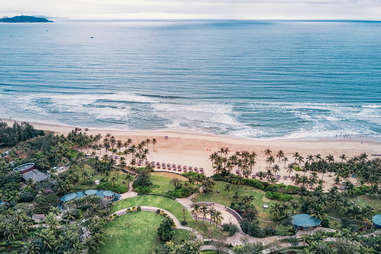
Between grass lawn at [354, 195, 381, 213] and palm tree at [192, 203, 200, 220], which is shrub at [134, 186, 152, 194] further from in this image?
grass lawn at [354, 195, 381, 213]

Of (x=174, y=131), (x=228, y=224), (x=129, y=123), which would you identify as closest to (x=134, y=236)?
(x=228, y=224)

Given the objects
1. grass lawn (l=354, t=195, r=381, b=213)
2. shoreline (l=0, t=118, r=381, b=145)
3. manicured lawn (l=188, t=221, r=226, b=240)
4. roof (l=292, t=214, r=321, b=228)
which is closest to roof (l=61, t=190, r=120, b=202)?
manicured lawn (l=188, t=221, r=226, b=240)

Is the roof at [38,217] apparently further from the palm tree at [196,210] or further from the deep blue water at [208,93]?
the deep blue water at [208,93]

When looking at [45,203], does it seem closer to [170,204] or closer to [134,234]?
[134,234]

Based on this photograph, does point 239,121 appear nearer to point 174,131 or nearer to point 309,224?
point 174,131

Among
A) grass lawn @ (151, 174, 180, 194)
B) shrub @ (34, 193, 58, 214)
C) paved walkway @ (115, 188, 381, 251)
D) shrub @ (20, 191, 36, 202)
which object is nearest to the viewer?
paved walkway @ (115, 188, 381, 251)

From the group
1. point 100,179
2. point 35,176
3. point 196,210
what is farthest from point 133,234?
point 35,176
